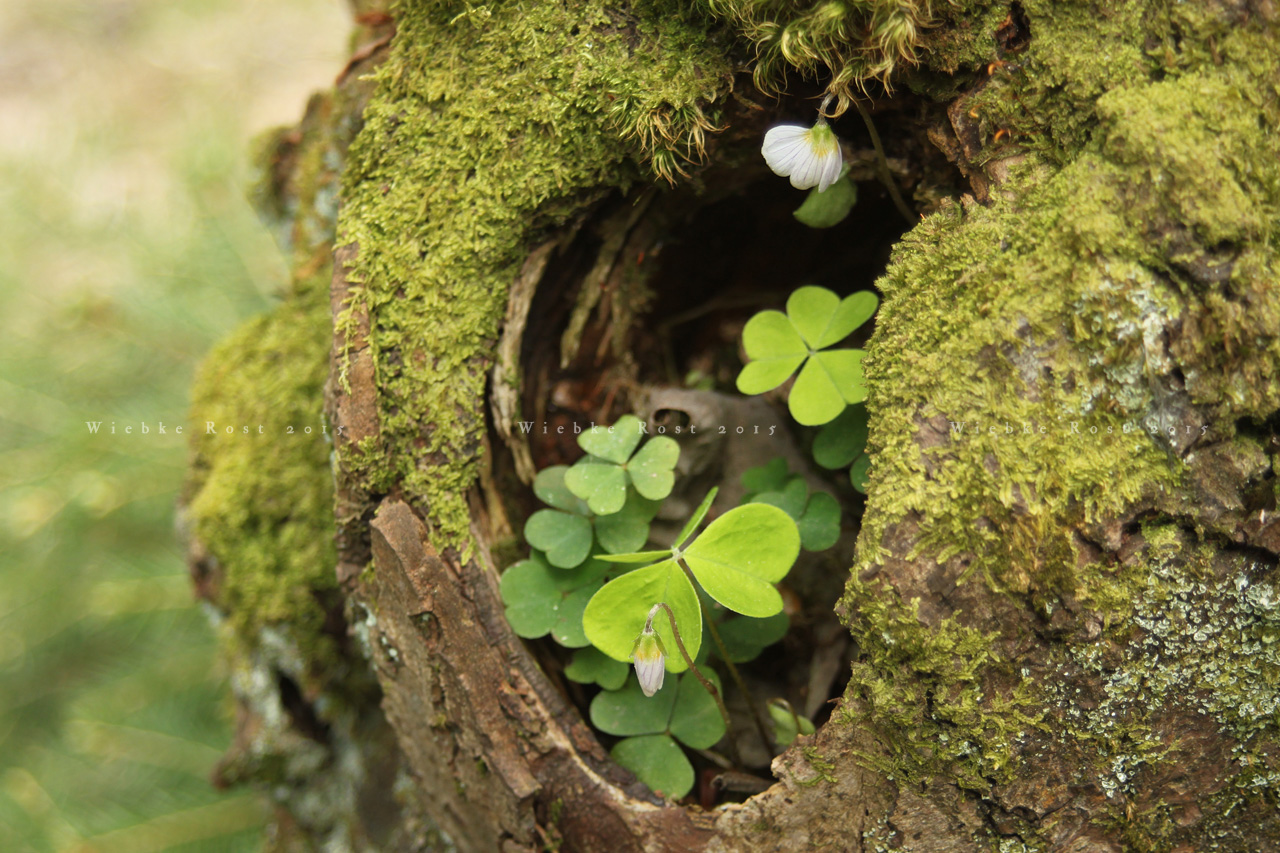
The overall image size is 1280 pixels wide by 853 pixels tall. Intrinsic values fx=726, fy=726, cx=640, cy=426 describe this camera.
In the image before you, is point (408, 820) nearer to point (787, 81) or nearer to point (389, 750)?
point (389, 750)

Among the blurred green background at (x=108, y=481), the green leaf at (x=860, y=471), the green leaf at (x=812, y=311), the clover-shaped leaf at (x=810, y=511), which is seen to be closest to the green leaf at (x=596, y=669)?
the clover-shaped leaf at (x=810, y=511)

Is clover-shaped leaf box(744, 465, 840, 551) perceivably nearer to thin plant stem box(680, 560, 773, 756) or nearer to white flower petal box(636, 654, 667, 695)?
thin plant stem box(680, 560, 773, 756)

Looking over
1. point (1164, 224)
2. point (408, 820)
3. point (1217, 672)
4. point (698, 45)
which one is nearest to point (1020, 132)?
point (1164, 224)

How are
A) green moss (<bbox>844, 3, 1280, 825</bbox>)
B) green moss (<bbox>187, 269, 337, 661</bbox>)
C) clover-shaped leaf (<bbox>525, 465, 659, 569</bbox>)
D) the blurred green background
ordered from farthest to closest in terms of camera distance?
the blurred green background
green moss (<bbox>187, 269, 337, 661</bbox>)
clover-shaped leaf (<bbox>525, 465, 659, 569</bbox>)
green moss (<bbox>844, 3, 1280, 825</bbox>)

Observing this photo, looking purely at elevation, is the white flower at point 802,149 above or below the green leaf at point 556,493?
above

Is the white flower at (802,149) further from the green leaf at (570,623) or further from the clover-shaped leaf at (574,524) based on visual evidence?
the green leaf at (570,623)

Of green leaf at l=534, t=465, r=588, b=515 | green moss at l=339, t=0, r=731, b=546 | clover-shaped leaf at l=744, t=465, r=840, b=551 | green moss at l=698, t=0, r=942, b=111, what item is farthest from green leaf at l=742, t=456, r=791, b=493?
green moss at l=698, t=0, r=942, b=111
